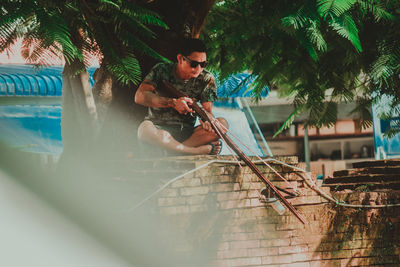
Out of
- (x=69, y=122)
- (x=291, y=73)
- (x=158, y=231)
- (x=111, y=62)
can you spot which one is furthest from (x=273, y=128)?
(x=111, y=62)

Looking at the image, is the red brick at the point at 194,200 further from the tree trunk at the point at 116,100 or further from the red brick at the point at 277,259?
the tree trunk at the point at 116,100

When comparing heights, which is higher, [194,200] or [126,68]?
[126,68]

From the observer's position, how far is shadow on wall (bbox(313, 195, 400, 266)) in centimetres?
437

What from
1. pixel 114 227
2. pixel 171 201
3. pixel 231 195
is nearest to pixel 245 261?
pixel 231 195

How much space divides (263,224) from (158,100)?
141 cm

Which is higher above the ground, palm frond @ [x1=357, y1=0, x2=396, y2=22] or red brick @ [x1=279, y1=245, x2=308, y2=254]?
palm frond @ [x1=357, y1=0, x2=396, y2=22]

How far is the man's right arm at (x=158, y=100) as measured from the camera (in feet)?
13.5

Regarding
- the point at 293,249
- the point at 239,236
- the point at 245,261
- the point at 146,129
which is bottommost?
the point at 245,261

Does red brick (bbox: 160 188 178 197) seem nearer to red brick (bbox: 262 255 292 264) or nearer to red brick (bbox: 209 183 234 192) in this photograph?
red brick (bbox: 209 183 234 192)

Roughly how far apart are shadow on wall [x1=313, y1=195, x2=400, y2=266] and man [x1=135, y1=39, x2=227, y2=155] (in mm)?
1279

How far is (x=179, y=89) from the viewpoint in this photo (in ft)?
15.3

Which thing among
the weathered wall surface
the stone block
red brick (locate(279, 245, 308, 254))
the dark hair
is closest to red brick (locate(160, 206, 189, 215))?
the weathered wall surface

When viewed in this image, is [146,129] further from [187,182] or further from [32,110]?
[32,110]

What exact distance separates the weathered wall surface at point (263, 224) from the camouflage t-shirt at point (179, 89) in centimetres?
73
